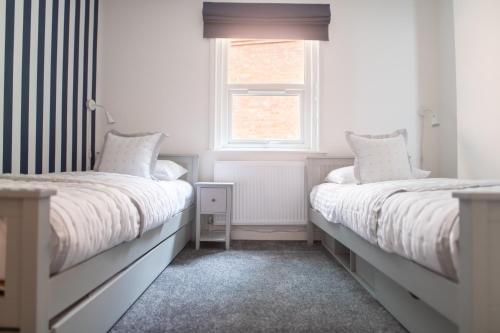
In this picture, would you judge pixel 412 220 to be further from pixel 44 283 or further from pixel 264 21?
pixel 264 21

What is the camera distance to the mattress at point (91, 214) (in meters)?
0.88

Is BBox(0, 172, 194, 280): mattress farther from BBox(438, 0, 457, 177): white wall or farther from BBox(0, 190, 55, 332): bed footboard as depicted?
BBox(438, 0, 457, 177): white wall

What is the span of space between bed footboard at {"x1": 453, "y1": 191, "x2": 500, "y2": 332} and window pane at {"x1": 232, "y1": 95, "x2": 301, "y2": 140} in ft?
7.47

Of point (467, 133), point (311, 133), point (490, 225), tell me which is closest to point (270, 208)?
point (311, 133)

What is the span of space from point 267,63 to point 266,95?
31 cm

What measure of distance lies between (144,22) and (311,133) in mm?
1878

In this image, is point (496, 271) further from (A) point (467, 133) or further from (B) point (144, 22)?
(B) point (144, 22)

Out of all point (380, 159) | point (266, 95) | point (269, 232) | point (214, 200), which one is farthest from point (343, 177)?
point (266, 95)

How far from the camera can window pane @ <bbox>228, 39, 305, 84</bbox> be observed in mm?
3033

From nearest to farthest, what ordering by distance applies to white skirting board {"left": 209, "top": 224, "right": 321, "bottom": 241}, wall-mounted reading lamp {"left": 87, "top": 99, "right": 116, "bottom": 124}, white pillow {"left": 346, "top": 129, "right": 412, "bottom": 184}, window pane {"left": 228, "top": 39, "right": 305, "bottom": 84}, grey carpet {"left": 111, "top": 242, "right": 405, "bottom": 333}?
1. grey carpet {"left": 111, "top": 242, "right": 405, "bottom": 333}
2. white pillow {"left": 346, "top": 129, "right": 412, "bottom": 184}
3. wall-mounted reading lamp {"left": 87, "top": 99, "right": 116, "bottom": 124}
4. white skirting board {"left": 209, "top": 224, "right": 321, "bottom": 241}
5. window pane {"left": 228, "top": 39, "right": 305, "bottom": 84}

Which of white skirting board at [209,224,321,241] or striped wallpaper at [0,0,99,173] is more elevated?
striped wallpaper at [0,0,99,173]

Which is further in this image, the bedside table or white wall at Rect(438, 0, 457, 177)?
white wall at Rect(438, 0, 457, 177)

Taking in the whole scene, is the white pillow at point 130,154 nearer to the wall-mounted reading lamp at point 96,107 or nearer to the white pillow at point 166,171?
the white pillow at point 166,171

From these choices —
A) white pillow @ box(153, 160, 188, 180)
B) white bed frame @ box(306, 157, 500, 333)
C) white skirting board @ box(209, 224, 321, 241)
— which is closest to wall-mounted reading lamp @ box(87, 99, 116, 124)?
white pillow @ box(153, 160, 188, 180)
